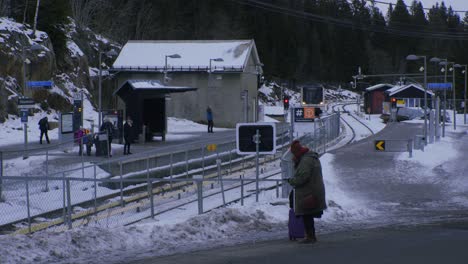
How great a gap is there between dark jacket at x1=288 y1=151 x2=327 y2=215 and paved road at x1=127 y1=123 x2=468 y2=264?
0.56 m

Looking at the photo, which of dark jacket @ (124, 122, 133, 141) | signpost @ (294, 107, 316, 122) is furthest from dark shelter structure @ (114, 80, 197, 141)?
signpost @ (294, 107, 316, 122)

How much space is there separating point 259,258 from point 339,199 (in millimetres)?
7751

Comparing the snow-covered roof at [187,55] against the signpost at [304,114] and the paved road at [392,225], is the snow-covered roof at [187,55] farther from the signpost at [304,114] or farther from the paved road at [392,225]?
the paved road at [392,225]

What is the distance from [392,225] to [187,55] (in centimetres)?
4547

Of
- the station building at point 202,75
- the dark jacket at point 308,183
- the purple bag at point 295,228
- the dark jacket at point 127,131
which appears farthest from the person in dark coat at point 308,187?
the station building at point 202,75

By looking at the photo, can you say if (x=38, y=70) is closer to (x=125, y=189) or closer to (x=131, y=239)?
(x=125, y=189)

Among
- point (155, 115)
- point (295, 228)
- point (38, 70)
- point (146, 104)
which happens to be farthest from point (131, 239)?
point (38, 70)

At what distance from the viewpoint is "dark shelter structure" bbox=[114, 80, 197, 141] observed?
33.0 metres

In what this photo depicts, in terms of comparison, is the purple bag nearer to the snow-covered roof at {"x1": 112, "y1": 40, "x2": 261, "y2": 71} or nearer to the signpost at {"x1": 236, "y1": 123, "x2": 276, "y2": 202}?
the signpost at {"x1": 236, "y1": 123, "x2": 276, "y2": 202}

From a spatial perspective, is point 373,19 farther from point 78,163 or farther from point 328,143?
point 78,163

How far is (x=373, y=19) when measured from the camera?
131m

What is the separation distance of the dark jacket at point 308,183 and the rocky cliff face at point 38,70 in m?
24.6

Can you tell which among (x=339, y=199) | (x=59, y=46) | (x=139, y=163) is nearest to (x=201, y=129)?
(x=59, y=46)

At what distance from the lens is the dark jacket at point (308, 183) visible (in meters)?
10.0
